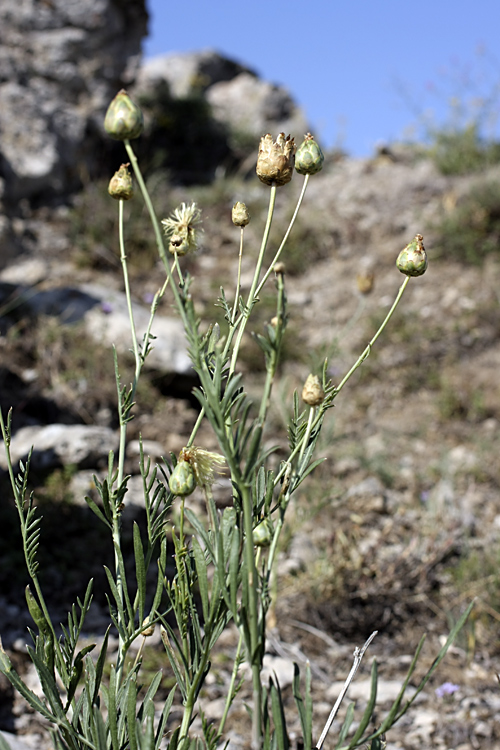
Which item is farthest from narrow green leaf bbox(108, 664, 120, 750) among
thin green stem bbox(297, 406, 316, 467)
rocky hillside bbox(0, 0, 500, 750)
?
rocky hillside bbox(0, 0, 500, 750)

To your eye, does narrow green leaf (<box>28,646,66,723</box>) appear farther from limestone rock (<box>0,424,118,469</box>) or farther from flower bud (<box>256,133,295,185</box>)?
limestone rock (<box>0,424,118,469</box>)

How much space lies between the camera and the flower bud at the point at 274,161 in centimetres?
75

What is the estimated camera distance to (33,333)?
340 cm

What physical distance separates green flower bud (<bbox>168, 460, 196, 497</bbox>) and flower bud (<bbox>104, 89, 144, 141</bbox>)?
1.20ft

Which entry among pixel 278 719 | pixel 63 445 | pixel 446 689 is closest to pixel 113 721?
pixel 278 719

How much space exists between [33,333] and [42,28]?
3149 mm

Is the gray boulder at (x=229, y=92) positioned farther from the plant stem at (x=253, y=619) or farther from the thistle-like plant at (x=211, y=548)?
the plant stem at (x=253, y=619)

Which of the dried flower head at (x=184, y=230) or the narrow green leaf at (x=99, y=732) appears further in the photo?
the dried flower head at (x=184, y=230)

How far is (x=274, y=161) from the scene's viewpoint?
75cm

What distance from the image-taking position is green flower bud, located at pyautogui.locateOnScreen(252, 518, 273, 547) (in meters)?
0.70

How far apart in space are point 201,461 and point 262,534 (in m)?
0.13

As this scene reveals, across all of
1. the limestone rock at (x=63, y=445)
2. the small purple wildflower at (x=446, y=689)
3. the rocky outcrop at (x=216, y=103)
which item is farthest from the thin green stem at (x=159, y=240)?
the rocky outcrop at (x=216, y=103)

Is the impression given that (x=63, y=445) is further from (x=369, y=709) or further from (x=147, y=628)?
(x=369, y=709)

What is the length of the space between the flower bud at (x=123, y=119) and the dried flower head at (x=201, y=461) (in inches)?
14.5
